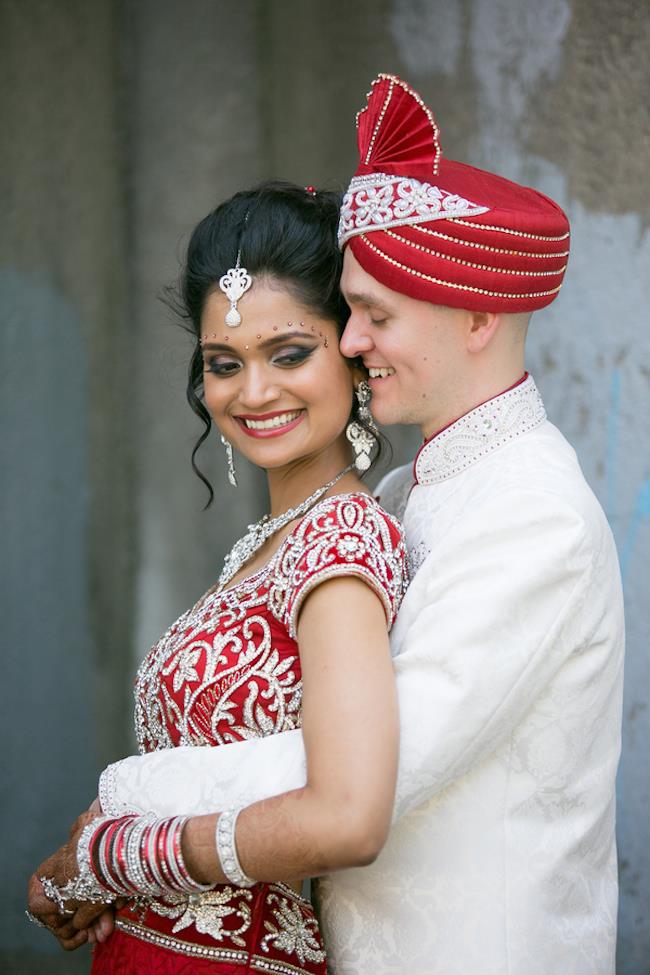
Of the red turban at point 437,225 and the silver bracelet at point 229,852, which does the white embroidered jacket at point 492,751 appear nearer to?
the silver bracelet at point 229,852

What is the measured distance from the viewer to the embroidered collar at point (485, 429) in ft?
7.02

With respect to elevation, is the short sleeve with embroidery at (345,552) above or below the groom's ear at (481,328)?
below

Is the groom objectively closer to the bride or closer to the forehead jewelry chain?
the bride

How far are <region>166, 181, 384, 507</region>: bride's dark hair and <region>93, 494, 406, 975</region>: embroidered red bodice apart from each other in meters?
0.43

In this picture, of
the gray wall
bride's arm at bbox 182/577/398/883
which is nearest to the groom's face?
bride's arm at bbox 182/577/398/883

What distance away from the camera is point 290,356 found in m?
2.24

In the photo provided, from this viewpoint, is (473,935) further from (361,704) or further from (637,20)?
(637,20)

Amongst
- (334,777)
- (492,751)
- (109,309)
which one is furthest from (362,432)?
Answer: (109,309)

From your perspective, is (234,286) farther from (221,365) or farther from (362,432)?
(362,432)

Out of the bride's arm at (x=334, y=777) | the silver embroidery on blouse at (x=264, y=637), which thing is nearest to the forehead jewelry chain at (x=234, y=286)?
the silver embroidery on blouse at (x=264, y=637)

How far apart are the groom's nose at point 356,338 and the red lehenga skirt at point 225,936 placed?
968mm

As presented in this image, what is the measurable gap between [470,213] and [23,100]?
7.64ft

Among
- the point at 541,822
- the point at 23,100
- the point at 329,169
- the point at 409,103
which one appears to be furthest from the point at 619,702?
the point at 23,100

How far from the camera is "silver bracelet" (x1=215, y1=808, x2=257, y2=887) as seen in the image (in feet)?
5.92
